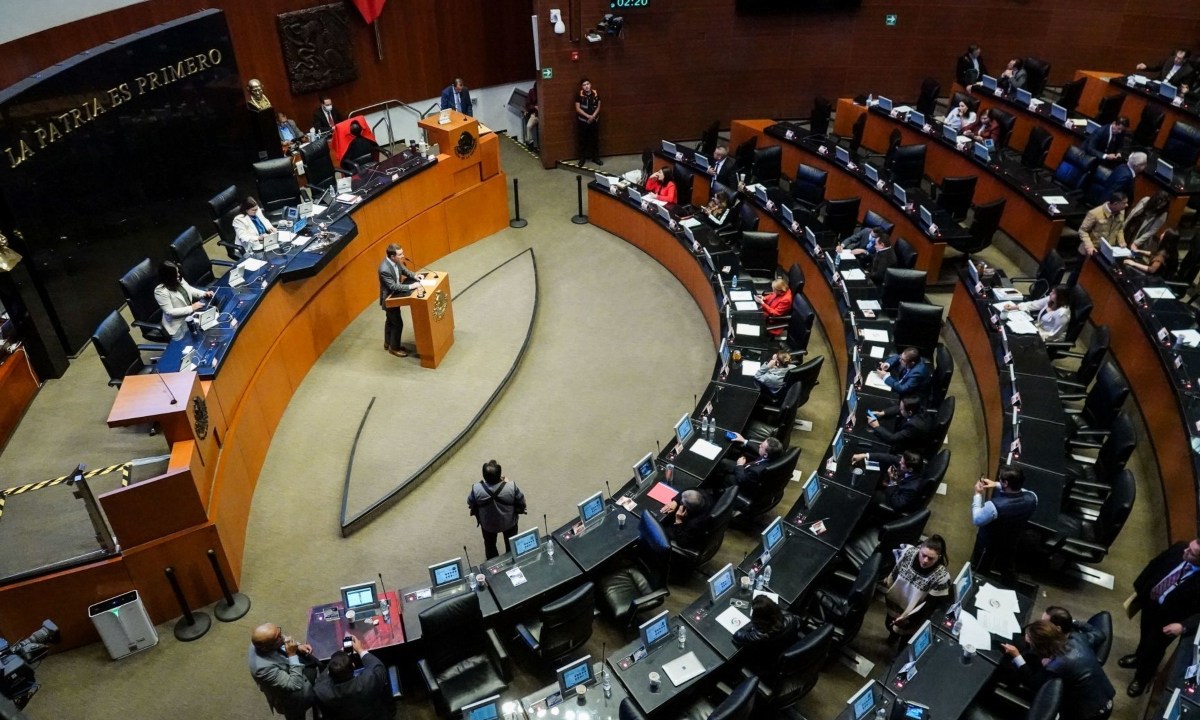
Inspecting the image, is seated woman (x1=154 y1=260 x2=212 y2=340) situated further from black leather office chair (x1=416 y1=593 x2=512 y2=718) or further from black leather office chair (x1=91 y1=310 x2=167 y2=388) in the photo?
black leather office chair (x1=416 y1=593 x2=512 y2=718)

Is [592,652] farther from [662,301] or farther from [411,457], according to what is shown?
[662,301]

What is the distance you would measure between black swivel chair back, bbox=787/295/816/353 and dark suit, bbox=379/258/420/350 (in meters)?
4.43

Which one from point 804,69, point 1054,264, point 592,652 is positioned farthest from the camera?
point 804,69

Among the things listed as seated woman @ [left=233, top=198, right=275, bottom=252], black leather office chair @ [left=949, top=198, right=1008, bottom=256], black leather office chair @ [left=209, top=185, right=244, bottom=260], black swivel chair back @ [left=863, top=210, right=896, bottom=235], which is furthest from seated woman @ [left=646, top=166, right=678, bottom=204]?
black leather office chair @ [left=209, top=185, right=244, bottom=260]

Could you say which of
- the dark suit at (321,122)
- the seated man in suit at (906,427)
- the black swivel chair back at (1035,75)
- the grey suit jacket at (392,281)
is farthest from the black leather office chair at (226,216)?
the black swivel chair back at (1035,75)

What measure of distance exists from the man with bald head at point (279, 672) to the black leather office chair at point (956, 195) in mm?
9798

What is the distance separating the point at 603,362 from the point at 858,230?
12.7ft

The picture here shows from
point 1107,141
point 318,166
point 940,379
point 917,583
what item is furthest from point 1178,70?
point 318,166

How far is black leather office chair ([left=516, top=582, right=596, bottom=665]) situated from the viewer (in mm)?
5953

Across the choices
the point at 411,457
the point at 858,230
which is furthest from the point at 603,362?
the point at 858,230

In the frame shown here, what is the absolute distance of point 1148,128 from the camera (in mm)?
12539

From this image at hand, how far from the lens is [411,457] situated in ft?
28.9

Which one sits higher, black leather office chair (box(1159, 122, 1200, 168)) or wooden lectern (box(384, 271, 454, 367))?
black leather office chair (box(1159, 122, 1200, 168))

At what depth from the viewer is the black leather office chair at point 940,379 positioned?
8.34 metres
